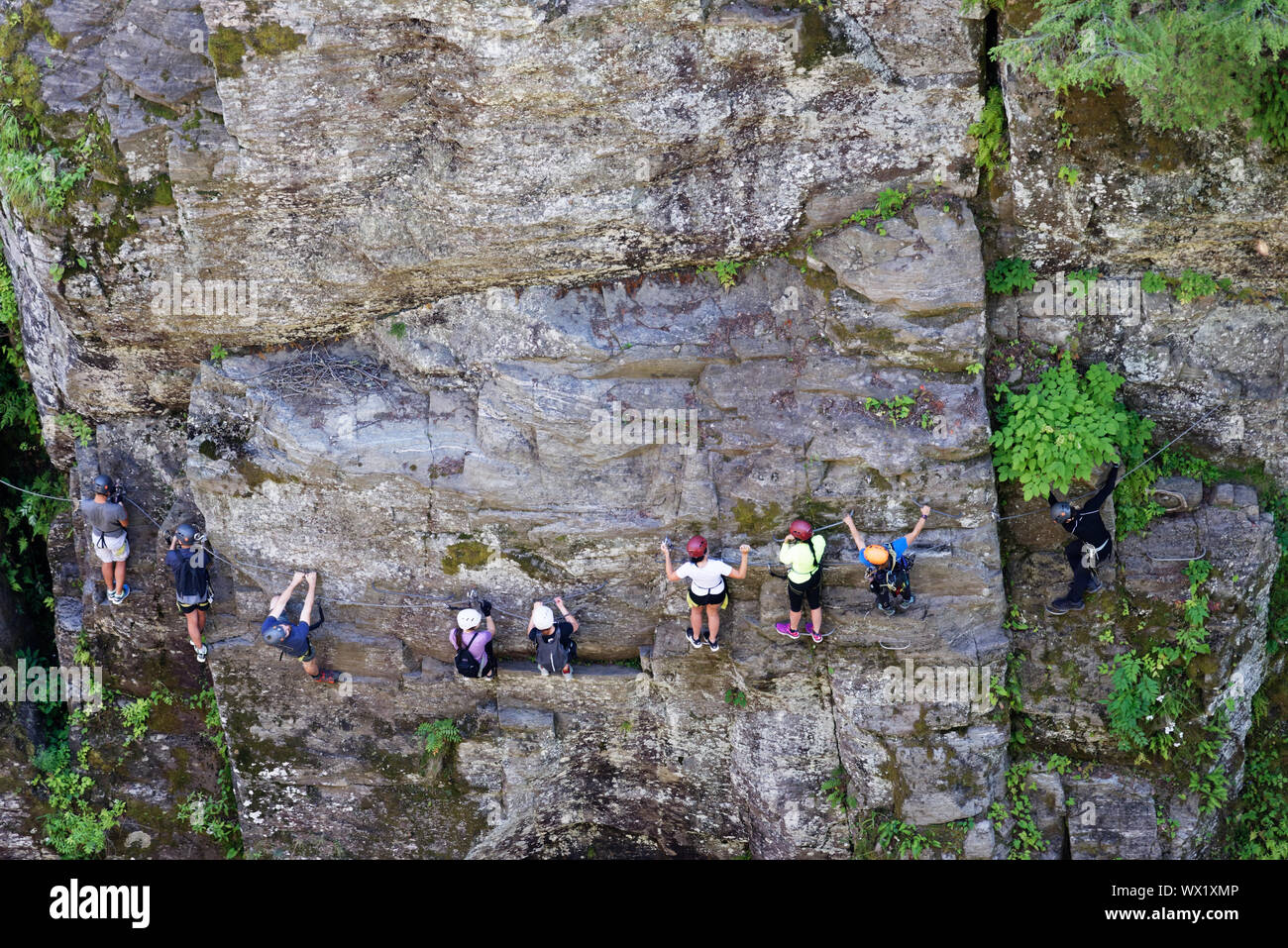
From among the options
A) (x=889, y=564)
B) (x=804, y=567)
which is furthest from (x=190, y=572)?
(x=889, y=564)

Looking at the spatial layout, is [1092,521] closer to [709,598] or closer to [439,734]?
[709,598]

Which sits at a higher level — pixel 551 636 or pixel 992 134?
pixel 992 134

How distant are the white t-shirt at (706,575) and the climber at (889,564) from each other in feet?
5.00

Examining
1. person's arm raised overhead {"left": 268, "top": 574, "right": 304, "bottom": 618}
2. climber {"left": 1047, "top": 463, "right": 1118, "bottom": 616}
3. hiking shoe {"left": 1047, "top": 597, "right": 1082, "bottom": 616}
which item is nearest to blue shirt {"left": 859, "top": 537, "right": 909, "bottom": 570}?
climber {"left": 1047, "top": 463, "right": 1118, "bottom": 616}

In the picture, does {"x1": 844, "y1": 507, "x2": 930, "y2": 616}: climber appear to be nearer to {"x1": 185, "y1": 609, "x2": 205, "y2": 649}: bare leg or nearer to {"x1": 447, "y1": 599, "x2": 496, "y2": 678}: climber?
{"x1": 447, "y1": 599, "x2": 496, "y2": 678}: climber

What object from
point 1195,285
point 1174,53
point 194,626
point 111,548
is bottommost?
point 194,626

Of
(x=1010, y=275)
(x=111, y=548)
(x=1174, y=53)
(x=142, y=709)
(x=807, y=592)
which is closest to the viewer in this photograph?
(x=1174, y=53)

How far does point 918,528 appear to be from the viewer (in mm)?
12141

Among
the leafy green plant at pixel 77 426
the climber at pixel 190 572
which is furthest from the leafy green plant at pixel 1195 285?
the leafy green plant at pixel 77 426

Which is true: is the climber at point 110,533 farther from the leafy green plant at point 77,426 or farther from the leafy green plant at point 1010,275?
the leafy green plant at point 1010,275

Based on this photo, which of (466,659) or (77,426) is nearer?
(466,659)

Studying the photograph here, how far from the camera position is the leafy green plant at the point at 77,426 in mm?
14406

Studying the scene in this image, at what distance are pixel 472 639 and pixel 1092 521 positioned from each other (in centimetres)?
720
